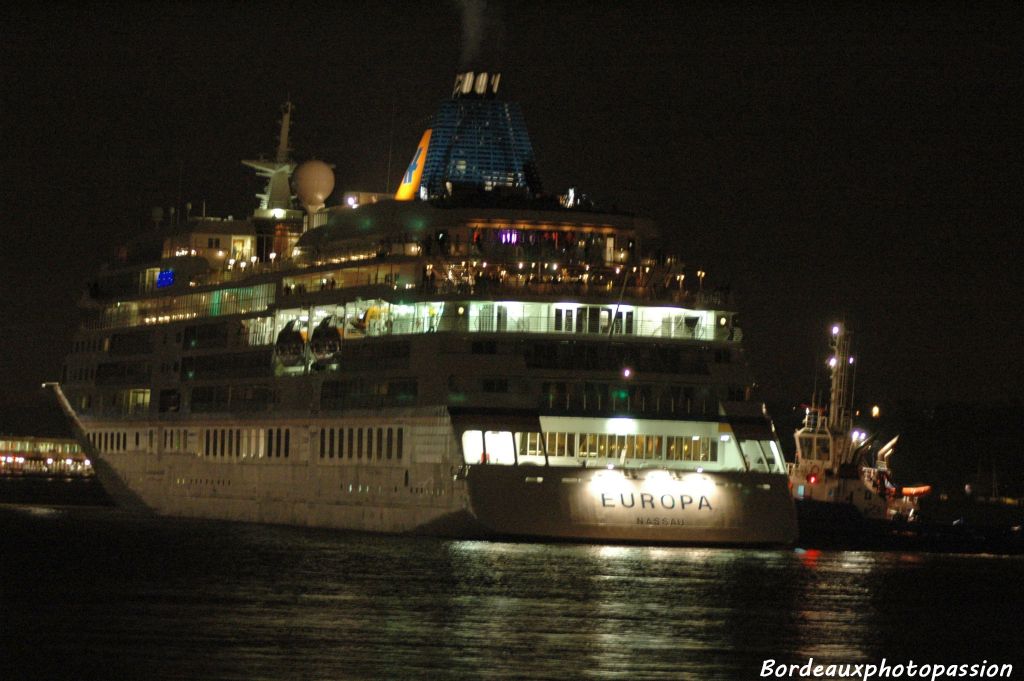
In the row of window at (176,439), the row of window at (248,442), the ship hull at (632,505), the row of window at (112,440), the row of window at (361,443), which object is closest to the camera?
the ship hull at (632,505)

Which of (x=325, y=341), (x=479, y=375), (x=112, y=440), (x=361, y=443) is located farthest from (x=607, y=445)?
(x=112, y=440)

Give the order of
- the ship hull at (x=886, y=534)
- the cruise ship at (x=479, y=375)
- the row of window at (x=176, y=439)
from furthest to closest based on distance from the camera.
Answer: the row of window at (x=176, y=439) < the ship hull at (x=886, y=534) < the cruise ship at (x=479, y=375)

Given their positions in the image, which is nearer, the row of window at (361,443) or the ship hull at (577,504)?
the ship hull at (577,504)

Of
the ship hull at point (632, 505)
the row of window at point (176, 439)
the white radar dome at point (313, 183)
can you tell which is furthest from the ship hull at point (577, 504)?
the white radar dome at point (313, 183)

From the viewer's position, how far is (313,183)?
9306 centimetres

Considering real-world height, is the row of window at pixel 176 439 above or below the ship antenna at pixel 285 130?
below

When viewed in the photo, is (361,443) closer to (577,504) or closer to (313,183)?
(577,504)

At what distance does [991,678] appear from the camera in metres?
41.2

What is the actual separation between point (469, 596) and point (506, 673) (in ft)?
45.2

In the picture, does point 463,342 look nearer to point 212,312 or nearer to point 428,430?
point 428,430

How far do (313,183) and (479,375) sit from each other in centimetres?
2371

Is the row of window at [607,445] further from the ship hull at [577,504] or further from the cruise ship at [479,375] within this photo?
the ship hull at [577,504]

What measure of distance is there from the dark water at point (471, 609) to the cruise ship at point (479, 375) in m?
2.01

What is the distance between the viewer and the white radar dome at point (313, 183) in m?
93.1
